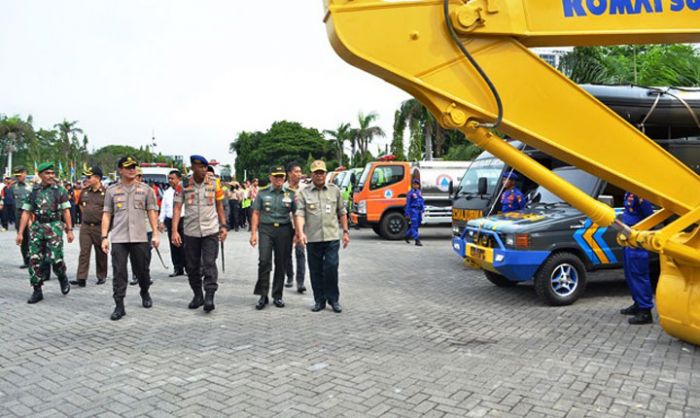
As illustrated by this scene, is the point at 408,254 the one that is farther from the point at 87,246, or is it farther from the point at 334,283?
the point at 87,246

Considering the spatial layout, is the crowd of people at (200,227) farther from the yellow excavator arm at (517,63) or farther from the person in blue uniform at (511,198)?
the person in blue uniform at (511,198)

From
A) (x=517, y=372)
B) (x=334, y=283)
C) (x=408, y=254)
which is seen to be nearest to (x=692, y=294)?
(x=517, y=372)

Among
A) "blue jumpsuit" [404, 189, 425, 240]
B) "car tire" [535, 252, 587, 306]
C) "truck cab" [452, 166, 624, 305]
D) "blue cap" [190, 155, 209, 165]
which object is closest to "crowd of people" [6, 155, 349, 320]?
"blue cap" [190, 155, 209, 165]

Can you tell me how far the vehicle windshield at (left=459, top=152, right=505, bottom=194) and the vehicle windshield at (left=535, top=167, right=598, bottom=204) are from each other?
2078mm

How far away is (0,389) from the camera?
4148 millimetres

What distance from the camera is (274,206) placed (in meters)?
7.08

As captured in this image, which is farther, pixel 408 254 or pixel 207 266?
pixel 408 254

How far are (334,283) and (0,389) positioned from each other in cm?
363

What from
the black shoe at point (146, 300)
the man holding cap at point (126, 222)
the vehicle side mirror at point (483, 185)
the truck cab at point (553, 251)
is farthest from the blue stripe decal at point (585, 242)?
the black shoe at point (146, 300)

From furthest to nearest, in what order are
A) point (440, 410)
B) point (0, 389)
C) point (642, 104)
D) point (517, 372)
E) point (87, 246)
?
point (87, 246)
point (642, 104)
point (517, 372)
point (0, 389)
point (440, 410)

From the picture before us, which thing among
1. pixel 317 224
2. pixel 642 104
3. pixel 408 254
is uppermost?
pixel 642 104

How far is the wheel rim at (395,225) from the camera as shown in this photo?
1563cm

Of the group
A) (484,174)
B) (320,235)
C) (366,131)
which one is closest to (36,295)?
(320,235)

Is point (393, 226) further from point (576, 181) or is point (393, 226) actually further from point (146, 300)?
point (146, 300)
